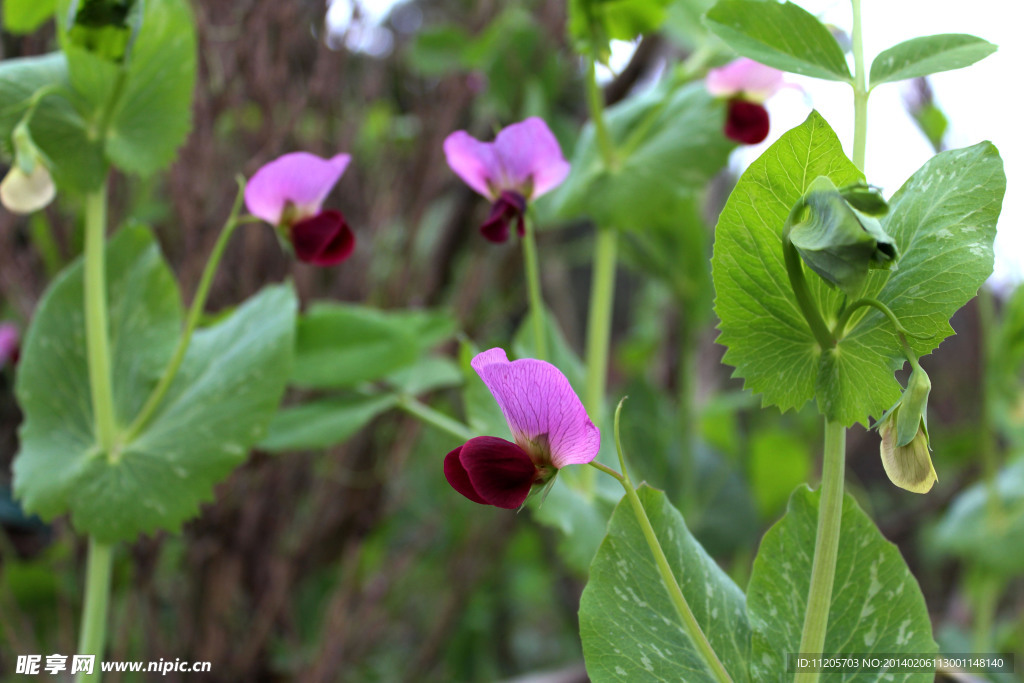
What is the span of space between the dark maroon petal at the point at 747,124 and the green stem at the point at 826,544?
1.04 ft

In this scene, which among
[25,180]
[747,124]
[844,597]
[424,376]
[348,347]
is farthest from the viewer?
[424,376]

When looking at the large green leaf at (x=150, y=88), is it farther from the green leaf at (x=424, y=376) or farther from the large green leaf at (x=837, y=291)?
the large green leaf at (x=837, y=291)

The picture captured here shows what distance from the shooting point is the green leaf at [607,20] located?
57cm

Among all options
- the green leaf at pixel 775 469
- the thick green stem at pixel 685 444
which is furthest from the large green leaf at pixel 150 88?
the green leaf at pixel 775 469

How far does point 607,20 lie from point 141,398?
0.51 meters

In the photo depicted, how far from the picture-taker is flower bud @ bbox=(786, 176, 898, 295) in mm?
256

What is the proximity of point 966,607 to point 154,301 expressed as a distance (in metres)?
1.35

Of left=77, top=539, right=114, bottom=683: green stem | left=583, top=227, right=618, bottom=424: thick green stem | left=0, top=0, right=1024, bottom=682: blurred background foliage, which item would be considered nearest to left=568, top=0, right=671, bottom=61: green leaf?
left=0, top=0, right=1024, bottom=682: blurred background foliage

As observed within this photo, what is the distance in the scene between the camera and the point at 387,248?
3.40ft

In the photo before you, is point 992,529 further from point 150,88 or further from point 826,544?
point 150,88

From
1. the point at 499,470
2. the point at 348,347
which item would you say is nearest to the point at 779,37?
the point at 499,470

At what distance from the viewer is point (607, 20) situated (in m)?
0.61

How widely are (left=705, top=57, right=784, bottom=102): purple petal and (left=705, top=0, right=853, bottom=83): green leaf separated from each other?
0.20 metres

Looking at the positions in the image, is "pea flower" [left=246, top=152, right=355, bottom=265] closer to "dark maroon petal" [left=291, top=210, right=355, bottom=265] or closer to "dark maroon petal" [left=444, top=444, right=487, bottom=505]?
"dark maroon petal" [left=291, top=210, right=355, bottom=265]
